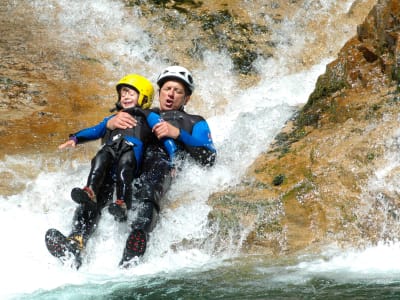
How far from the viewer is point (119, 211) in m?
4.64

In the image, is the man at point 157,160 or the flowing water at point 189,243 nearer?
the flowing water at point 189,243

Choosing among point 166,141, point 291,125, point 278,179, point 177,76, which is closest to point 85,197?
point 166,141

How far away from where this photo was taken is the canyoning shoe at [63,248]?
450 centimetres

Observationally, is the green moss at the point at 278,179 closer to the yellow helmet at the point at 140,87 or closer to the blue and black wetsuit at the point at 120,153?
the blue and black wetsuit at the point at 120,153

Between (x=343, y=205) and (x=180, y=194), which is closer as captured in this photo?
(x=343, y=205)

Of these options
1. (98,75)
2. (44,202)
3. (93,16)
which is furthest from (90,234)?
(93,16)

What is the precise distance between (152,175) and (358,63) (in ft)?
8.31

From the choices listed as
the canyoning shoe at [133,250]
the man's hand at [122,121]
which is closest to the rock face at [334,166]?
the canyoning shoe at [133,250]

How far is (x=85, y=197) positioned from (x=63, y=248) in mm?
440

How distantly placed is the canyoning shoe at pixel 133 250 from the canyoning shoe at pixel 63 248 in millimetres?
348

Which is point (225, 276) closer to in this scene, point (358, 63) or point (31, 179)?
point (358, 63)

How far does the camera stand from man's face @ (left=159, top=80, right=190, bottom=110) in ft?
21.6

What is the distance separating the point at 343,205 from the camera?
15.5 ft

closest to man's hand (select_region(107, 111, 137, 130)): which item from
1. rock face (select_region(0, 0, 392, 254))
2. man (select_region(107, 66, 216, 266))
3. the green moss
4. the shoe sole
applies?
man (select_region(107, 66, 216, 266))
